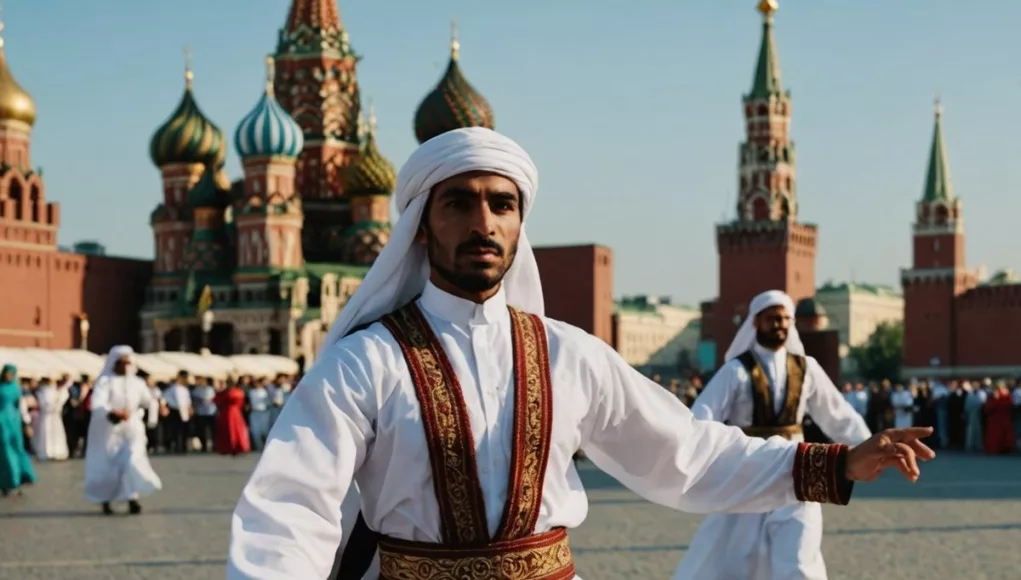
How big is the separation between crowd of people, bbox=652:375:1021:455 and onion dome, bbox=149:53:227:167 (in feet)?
115

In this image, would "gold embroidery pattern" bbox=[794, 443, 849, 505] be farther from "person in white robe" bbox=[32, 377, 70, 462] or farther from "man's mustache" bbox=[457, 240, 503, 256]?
"person in white robe" bbox=[32, 377, 70, 462]

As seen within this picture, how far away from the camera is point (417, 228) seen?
3111 mm

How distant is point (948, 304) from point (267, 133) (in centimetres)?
3499

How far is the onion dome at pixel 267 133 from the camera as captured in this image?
54156mm

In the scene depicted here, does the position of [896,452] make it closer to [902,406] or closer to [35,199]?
[902,406]

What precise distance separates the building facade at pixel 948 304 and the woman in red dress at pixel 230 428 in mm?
50654

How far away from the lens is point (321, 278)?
2071 inches

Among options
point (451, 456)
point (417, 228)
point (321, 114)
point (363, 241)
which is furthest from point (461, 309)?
point (321, 114)

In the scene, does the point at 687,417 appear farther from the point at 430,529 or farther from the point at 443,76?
the point at 443,76

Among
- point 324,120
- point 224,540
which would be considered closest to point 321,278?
point 324,120

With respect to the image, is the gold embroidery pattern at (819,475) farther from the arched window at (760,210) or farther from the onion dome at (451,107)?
the arched window at (760,210)

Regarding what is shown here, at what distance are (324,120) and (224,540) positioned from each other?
1934 inches

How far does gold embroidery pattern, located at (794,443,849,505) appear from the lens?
3066 mm

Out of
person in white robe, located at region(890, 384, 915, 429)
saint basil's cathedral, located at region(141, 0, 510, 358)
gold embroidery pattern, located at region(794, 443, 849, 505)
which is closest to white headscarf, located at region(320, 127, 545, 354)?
gold embroidery pattern, located at region(794, 443, 849, 505)
